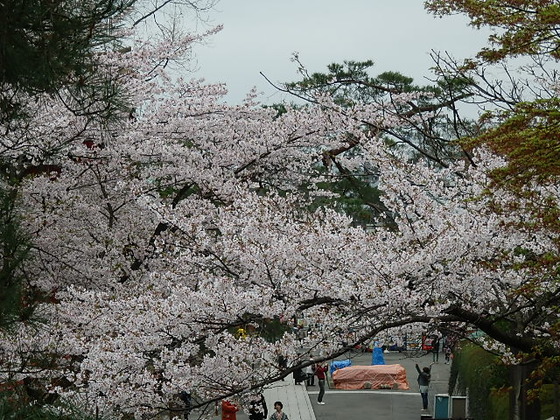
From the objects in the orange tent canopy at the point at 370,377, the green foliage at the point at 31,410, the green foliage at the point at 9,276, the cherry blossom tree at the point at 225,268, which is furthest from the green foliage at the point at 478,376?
Result: the green foliage at the point at 31,410

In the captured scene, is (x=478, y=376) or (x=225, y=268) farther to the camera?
(x=478, y=376)

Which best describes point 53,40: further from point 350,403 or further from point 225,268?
point 350,403

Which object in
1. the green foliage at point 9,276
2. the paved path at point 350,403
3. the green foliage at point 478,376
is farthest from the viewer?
the paved path at point 350,403

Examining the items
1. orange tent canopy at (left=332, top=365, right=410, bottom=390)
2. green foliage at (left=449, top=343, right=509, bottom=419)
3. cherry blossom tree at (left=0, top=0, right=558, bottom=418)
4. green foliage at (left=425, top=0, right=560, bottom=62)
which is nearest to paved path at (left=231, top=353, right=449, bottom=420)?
orange tent canopy at (left=332, top=365, right=410, bottom=390)

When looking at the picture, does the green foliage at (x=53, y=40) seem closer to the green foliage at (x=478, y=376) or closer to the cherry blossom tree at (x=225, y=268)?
the cherry blossom tree at (x=225, y=268)

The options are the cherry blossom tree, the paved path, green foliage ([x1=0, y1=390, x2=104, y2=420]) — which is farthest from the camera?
the paved path

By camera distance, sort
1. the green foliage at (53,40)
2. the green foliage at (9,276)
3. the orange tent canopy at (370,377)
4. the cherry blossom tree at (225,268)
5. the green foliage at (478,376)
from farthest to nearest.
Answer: the orange tent canopy at (370,377) < the green foliage at (478,376) < the cherry blossom tree at (225,268) < the green foliage at (9,276) < the green foliage at (53,40)

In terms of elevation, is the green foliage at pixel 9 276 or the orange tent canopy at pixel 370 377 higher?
the orange tent canopy at pixel 370 377

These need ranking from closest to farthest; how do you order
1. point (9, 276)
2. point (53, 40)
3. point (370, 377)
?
point (53, 40)
point (9, 276)
point (370, 377)

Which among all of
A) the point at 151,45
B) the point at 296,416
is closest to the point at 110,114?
the point at 151,45

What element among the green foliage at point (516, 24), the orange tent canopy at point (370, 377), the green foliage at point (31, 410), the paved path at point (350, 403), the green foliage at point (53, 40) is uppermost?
the green foliage at point (516, 24)

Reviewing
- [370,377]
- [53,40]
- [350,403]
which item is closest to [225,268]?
[53,40]

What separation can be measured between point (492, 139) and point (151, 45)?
234 inches

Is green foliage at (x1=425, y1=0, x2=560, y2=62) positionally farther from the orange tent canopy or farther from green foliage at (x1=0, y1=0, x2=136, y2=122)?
the orange tent canopy
